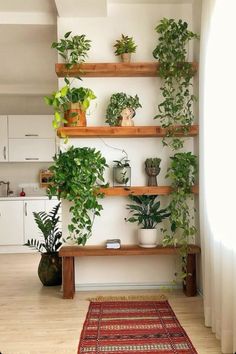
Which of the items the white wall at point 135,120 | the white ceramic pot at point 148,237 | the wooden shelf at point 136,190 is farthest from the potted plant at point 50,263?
the white ceramic pot at point 148,237

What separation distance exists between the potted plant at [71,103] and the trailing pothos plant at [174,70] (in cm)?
71

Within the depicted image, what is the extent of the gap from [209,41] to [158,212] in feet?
5.41

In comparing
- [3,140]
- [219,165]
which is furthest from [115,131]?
[3,140]

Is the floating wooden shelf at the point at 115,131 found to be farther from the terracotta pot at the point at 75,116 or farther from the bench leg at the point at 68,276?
the bench leg at the point at 68,276

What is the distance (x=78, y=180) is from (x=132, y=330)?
53.1 inches

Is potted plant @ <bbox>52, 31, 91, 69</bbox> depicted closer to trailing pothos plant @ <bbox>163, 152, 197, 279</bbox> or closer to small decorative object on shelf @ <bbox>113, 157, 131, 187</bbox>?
small decorative object on shelf @ <bbox>113, 157, 131, 187</bbox>

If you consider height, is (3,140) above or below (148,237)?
above

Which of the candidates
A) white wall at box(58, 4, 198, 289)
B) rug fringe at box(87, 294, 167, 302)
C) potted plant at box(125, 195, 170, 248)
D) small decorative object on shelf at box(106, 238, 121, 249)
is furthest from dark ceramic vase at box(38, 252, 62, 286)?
potted plant at box(125, 195, 170, 248)

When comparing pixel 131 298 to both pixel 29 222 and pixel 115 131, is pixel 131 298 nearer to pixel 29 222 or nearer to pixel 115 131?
pixel 115 131

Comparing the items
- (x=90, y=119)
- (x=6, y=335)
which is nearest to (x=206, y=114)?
(x=90, y=119)

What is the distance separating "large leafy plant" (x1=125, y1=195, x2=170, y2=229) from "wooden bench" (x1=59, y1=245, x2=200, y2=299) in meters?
0.27

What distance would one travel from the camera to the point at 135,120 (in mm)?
3793

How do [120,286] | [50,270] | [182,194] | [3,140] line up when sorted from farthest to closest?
[3,140] → [50,270] → [120,286] → [182,194]

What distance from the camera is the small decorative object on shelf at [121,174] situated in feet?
12.0
